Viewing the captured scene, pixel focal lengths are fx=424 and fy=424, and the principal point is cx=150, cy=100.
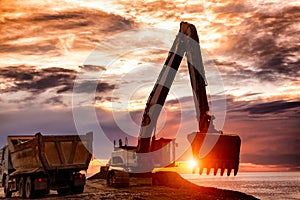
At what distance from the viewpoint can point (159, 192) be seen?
2352cm

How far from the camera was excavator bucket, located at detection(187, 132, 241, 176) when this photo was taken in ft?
62.7

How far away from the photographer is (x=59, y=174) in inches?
911

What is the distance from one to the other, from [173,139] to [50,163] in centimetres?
1040

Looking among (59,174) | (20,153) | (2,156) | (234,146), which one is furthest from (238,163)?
(2,156)

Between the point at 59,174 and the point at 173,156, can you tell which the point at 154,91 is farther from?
the point at 59,174

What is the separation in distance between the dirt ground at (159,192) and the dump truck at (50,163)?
2.46 ft

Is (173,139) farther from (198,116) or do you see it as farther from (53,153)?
(53,153)

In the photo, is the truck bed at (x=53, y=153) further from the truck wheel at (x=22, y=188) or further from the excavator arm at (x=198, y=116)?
the excavator arm at (x=198, y=116)

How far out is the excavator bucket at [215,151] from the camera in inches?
753

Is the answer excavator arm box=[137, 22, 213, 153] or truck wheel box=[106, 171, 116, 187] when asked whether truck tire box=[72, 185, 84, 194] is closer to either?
truck wheel box=[106, 171, 116, 187]

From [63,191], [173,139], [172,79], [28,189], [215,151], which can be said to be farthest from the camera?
[173,139]

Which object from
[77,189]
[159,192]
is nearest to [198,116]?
[159,192]

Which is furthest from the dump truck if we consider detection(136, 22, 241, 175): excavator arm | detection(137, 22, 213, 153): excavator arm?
detection(136, 22, 241, 175): excavator arm

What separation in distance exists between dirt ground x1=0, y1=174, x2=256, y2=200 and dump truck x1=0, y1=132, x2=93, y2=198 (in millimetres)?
750
